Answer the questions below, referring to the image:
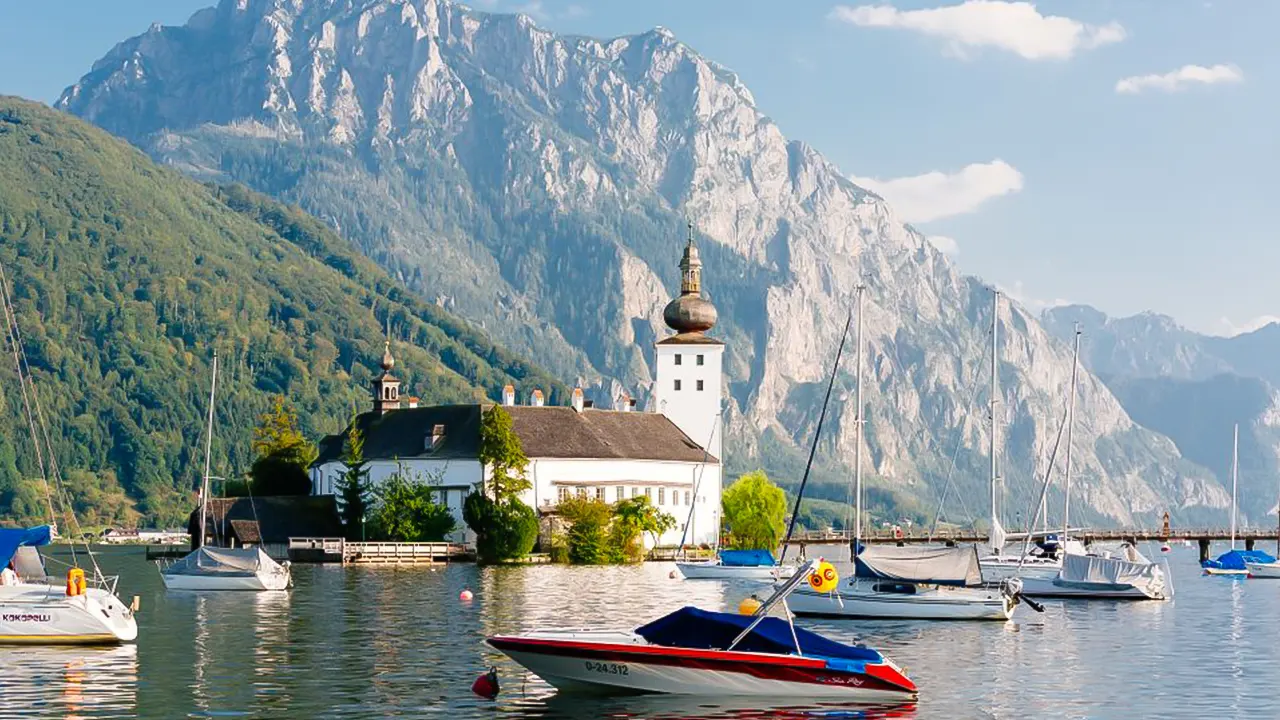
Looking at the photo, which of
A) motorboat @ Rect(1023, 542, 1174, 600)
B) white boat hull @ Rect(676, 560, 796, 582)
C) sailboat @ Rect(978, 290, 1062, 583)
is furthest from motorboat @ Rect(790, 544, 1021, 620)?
white boat hull @ Rect(676, 560, 796, 582)

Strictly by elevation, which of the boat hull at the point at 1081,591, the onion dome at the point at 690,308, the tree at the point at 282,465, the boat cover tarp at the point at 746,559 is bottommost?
the boat hull at the point at 1081,591

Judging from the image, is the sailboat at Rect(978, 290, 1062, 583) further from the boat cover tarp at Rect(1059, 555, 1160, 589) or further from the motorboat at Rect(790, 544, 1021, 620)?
the motorboat at Rect(790, 544, 1021, 620)

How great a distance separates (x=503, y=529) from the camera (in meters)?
137

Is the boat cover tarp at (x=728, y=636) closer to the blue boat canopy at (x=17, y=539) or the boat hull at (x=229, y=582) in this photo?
the blue boat canopy at (x=17, y=539)

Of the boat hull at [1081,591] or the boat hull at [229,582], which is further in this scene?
the boat hull at [1081,591]

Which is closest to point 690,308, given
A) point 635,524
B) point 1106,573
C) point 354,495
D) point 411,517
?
point 635,524

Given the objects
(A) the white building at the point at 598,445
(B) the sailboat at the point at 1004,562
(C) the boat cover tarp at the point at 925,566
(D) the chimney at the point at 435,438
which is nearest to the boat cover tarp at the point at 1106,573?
(B) the sailboat at the point at 1004,562

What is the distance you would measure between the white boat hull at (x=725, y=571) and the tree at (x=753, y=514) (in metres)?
38.1

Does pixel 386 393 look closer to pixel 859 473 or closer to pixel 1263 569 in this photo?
pixel 1263 569

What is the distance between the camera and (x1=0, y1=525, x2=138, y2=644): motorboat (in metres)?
56.6

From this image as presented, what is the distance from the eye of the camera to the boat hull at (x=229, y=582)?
96125 millimetres

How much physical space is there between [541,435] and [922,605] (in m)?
80.3

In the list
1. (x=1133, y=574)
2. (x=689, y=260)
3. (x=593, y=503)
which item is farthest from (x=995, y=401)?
(x=689, y=260)

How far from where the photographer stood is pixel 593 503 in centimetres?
14588
